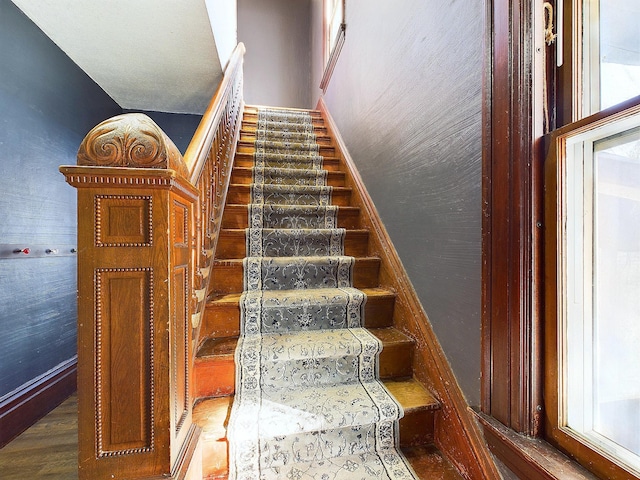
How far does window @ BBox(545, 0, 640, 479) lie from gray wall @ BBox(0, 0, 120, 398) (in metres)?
2.32

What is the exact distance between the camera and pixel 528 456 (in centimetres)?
78

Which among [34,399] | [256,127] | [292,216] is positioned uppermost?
[256,127]

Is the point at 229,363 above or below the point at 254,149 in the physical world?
below

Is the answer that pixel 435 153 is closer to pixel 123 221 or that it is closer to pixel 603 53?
pixel 603 53

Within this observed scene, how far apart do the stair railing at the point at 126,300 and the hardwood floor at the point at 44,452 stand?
89cm

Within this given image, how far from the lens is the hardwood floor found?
1301 mm

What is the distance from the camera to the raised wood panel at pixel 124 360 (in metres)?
0.74

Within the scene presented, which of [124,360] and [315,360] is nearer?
[124,360]

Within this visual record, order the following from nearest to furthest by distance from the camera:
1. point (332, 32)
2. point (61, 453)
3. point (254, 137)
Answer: point (61, 453) → point (254, 137) → point (332, 32)

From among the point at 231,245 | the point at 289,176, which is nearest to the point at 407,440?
the point at 231,245

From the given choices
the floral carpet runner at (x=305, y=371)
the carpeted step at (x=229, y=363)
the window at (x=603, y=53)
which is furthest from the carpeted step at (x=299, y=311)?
the window at (x=603, y=53)

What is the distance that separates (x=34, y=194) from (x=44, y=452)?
1336 millimetres

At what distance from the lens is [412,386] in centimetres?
129

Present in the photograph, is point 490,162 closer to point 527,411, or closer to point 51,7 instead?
point 527,411
